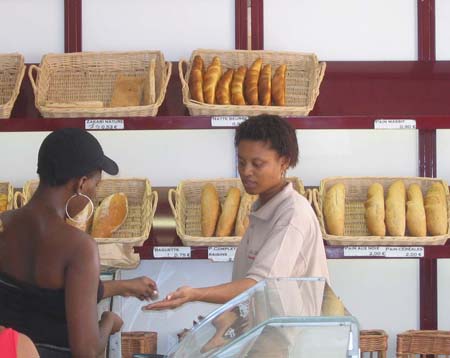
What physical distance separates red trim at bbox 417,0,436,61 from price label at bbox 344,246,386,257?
120cm

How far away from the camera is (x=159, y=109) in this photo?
4.29 m

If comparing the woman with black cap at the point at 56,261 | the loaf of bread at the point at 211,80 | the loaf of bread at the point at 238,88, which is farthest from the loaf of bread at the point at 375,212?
the woman with black cap at the point at 56,261

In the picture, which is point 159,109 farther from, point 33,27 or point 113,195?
point 33,27

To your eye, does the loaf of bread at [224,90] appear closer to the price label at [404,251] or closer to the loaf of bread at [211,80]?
the loaf of bread at [211,80]

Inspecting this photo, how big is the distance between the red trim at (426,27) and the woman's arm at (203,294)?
2.50m

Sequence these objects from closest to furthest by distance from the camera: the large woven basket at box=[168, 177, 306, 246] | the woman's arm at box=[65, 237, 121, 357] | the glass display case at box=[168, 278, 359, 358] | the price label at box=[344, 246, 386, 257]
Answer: the glass display case at box=[168, 278, 359, 358] < the woman's arm at box=[65, 237, 121, 357] < the price label at box=[344, 246, 386, 257] < the large woven basket at box=[168, 177, 306, 246]

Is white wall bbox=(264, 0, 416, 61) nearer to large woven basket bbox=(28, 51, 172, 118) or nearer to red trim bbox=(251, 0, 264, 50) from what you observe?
red trim bbox=(251, 0, 264, 50)

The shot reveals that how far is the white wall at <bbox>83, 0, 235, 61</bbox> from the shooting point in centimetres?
448

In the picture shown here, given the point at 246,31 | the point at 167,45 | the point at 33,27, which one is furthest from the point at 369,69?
the point at 33,27

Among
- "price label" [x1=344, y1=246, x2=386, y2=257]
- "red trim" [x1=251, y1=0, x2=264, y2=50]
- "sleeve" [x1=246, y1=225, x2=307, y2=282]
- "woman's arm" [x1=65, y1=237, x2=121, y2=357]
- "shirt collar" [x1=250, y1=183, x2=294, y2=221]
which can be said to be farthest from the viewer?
"red trim" [x1=251, y1=0, x2=264, y2=50]

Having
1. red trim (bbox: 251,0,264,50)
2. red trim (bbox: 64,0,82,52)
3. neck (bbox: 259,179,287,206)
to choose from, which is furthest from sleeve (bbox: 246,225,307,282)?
red trim (bbox: 64,0,82,52)

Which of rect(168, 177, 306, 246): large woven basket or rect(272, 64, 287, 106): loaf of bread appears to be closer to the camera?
rect(272, 64, 287, 106): loaf of bread

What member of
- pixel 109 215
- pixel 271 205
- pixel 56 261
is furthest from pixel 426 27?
pixel 56 261

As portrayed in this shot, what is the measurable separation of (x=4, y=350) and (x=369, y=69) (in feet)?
10.7
